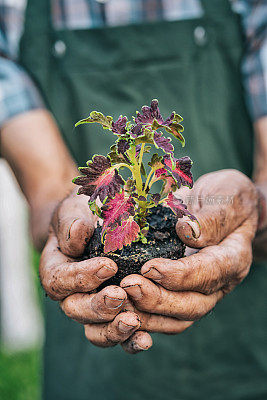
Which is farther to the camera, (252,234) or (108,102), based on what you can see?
(108,102)

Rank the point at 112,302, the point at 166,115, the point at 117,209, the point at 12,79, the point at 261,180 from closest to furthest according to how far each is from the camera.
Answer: the point at 112,302 → the point at 117,209 → the point at 261,180 → the point at 12,79 → the point at 166,115


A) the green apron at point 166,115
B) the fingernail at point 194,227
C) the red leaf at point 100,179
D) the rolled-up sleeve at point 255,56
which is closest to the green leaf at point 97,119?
the red leaf at point 100,179

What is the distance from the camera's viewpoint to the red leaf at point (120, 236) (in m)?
1.45

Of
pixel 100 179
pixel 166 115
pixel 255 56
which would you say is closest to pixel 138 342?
pixel 100 179

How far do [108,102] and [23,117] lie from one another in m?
0.52

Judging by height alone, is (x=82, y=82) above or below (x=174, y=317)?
above

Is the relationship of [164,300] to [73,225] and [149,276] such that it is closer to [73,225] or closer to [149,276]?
[149,276]

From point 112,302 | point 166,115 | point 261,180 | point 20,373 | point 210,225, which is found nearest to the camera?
point 112,302

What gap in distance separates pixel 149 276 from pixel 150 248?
0.14 meters

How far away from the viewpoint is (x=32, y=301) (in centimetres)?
494

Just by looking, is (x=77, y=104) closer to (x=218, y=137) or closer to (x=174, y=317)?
(x=218, y=137)

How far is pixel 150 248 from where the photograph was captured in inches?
60.9

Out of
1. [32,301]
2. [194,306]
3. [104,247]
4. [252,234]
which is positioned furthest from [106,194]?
[32,301]

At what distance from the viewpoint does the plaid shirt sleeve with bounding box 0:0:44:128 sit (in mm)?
2437
